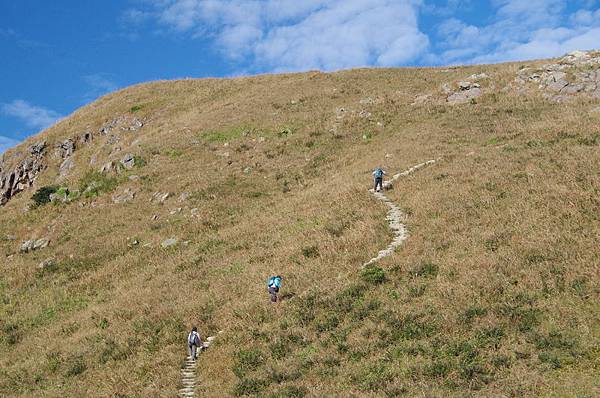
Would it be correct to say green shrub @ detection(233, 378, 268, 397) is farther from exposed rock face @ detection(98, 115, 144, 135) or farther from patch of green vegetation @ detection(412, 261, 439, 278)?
exposed rock face @ detection(98, 115, 144, 135)

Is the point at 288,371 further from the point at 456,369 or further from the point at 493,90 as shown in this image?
the point at 493,90

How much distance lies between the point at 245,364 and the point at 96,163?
144 feet

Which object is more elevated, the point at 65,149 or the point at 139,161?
the point at 65,149

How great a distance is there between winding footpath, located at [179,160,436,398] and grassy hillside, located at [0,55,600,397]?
397 mm

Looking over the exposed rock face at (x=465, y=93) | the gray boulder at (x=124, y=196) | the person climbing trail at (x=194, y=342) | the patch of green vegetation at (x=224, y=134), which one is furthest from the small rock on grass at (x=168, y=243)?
the exposed rock face at (x=465, y=93)

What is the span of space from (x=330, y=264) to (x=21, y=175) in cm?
5120

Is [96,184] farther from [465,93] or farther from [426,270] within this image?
[465,93]

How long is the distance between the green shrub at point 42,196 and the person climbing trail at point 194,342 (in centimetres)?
3125

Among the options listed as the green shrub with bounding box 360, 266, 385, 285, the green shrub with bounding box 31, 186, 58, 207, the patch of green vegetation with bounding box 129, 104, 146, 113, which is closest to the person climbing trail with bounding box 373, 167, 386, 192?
the green shrub with bounding box 360, 266, 385, 285

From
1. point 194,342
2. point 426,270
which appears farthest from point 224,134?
point 426,270

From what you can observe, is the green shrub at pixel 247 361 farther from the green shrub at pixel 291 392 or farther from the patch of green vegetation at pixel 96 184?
the patch of green vegetation at pixel 96 184

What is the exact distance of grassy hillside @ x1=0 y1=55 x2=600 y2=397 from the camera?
12.5m

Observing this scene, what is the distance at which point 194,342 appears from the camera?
16.2m

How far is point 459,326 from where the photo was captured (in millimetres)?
13109
